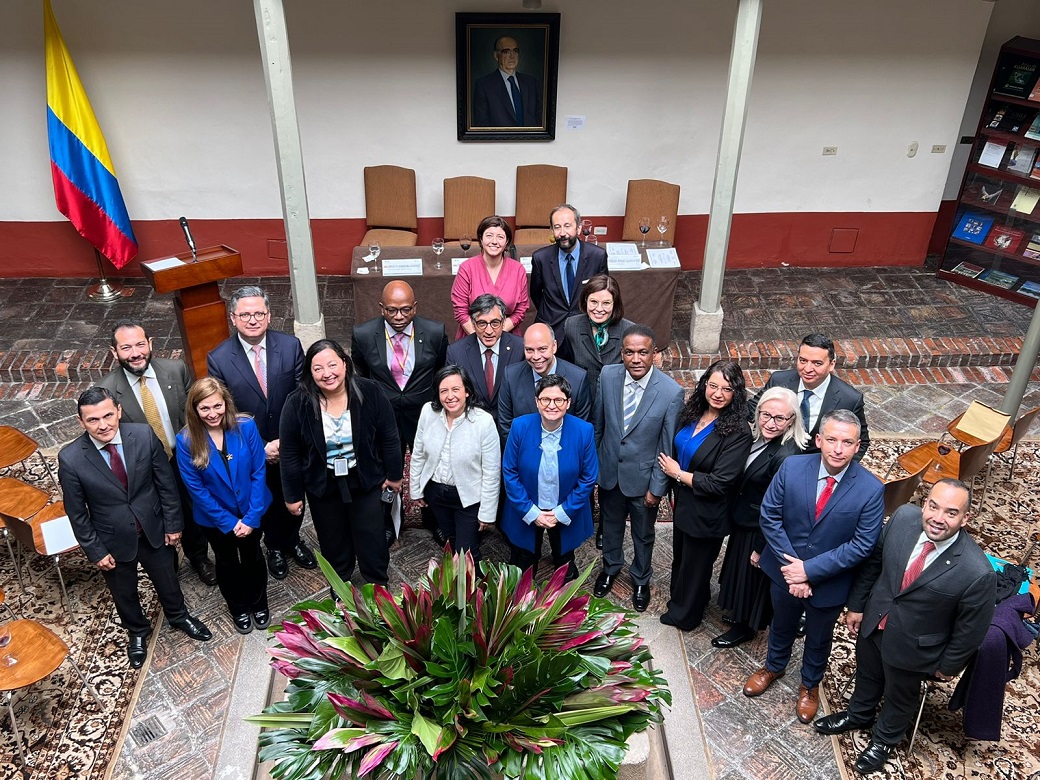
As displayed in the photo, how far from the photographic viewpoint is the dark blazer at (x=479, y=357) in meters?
5.34

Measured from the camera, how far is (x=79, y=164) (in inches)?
333

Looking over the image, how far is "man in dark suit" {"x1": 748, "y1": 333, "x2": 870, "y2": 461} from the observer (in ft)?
15.9

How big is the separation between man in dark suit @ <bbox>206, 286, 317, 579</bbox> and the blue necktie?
4538 mm

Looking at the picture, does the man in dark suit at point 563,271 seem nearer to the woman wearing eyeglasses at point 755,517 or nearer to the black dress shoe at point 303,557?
the woman wearing eyeglasses at point 755,517

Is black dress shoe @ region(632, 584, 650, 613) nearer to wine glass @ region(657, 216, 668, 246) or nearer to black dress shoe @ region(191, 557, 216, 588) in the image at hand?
black dress shoe @ region(191, 557, 216, 588)

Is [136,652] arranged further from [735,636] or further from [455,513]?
[735,636]

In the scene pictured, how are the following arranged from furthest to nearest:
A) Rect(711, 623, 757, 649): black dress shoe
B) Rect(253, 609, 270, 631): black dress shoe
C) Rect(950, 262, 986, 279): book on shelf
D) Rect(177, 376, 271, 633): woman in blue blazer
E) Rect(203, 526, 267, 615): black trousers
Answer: Rect(950, 262, 986, 279): book on shelf, Rect(253, 609, 270, 631): black dress shoe, Rect(711, 623, 757, 649): black dress shoe, Rect(203, 526, 267, 615): black trousers, Rect(177, 376, 271, 633): woman in blue blazer

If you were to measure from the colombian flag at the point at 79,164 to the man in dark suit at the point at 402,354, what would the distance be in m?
4.61

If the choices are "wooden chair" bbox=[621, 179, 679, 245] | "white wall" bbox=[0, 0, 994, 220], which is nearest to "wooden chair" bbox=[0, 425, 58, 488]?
"white wall" bbox=[0, 0, 994, 220]

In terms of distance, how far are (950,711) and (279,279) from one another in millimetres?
7282

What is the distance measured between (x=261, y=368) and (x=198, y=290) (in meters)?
1.83

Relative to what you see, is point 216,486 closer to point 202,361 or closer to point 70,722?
point 70,722

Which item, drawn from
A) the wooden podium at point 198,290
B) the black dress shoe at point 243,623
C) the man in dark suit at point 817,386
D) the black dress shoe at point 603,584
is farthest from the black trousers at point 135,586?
the man in dark suit at point 817,386

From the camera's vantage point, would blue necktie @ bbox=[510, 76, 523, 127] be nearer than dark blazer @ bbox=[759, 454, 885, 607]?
No
